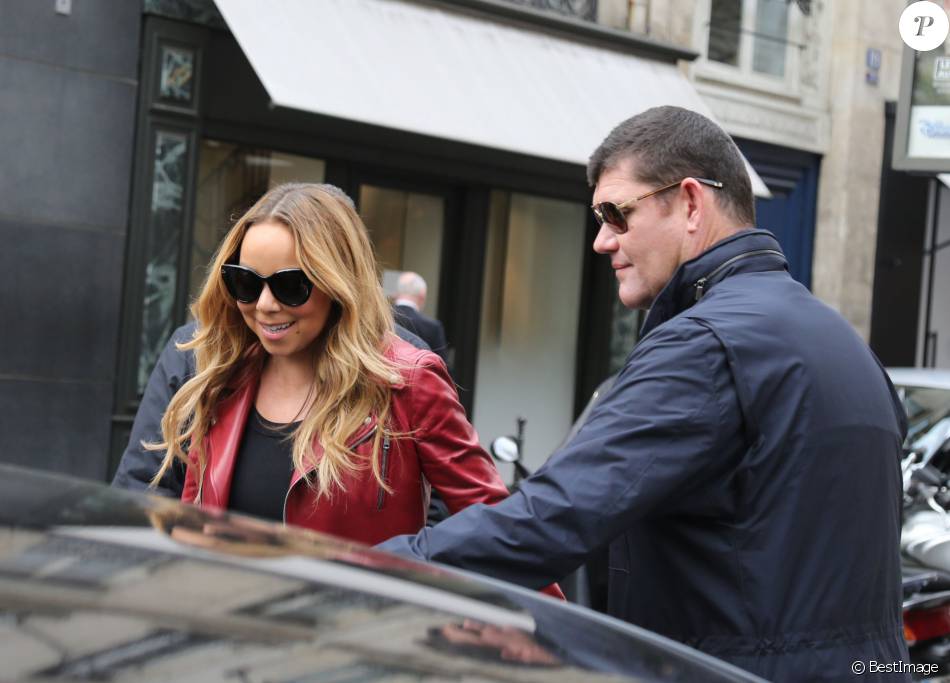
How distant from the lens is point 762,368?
7.27 ft

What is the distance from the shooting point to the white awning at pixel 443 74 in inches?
350

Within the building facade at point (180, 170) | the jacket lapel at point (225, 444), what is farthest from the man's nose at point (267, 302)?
the building facade at point (180, 170)

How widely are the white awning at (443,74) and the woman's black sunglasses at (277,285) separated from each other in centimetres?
545

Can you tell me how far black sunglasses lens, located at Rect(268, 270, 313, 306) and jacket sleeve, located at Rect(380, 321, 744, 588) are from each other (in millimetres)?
951

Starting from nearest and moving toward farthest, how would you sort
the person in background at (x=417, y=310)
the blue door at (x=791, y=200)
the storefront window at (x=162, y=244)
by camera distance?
the storefront window at (x=162, y=244) → the person in background at (x=417, y=310) → the blue door at (x=791, y=200)

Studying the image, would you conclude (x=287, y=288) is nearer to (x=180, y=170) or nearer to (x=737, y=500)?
(x=737, y=500)

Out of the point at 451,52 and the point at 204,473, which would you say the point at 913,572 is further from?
the point at 451,52

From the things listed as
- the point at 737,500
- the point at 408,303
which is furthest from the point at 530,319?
the point at 737,500

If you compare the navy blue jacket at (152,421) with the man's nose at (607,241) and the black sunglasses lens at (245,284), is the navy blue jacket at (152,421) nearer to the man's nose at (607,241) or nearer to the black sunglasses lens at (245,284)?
the black sunglasses lens at (245,284)

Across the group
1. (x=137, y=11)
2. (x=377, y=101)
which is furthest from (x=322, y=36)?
(x=137, y=11)

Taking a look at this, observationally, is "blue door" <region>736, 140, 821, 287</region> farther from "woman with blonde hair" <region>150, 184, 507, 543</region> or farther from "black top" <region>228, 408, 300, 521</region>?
"black top" <region>228, 408, 300, 521</region>

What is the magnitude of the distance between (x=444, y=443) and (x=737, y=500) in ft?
3.18

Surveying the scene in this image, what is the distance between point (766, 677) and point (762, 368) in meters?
0.49

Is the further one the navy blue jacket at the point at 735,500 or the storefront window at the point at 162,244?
the storefront window at the point at 162,244
